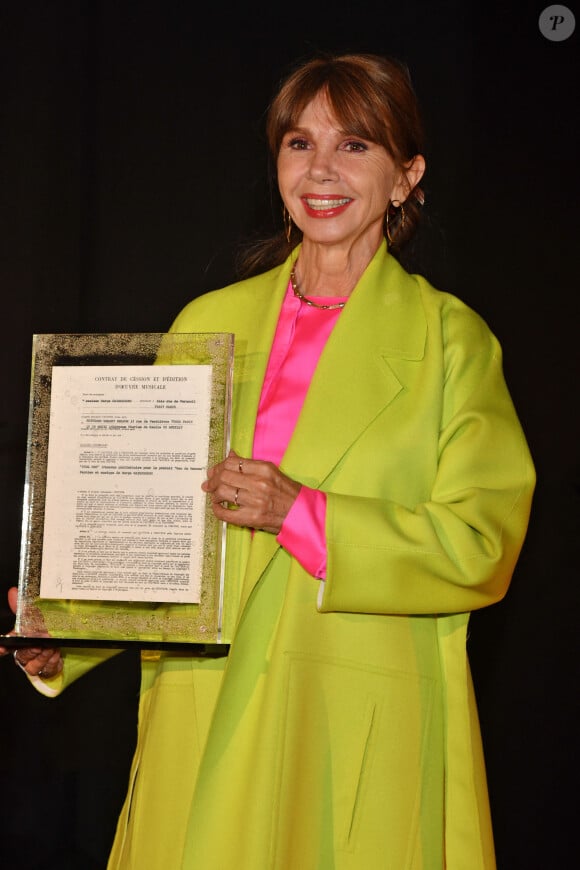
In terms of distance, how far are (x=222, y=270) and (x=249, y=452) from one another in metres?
1.01

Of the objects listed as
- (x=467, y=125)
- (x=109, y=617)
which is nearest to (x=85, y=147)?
(x=467, y=125)

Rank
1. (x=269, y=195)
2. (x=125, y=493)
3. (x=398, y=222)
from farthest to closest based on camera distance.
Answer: (x=269, y=195) → (x=398, y=222) → (x=125, y=493)

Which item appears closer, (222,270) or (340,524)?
(340,524)

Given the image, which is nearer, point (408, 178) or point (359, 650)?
point (359, 650)

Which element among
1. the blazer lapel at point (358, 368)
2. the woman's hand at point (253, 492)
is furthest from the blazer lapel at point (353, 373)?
the woman's hand at point (253, 492)

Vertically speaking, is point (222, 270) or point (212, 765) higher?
point (222, 270)

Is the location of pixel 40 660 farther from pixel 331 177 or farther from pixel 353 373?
pixel 331 177

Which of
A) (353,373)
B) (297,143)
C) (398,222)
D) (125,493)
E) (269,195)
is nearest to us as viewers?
(125,493)

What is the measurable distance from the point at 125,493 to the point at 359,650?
0.41 meters

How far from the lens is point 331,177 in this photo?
6.11 feet

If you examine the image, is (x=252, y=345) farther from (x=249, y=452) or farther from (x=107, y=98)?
(x=107, y=98)

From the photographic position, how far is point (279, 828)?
1.63 m

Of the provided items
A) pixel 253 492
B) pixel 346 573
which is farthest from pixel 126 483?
pixel 346 573

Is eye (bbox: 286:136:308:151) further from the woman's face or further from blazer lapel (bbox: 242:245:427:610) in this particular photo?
blazer lapel (bbox: 242:245:427:610)
